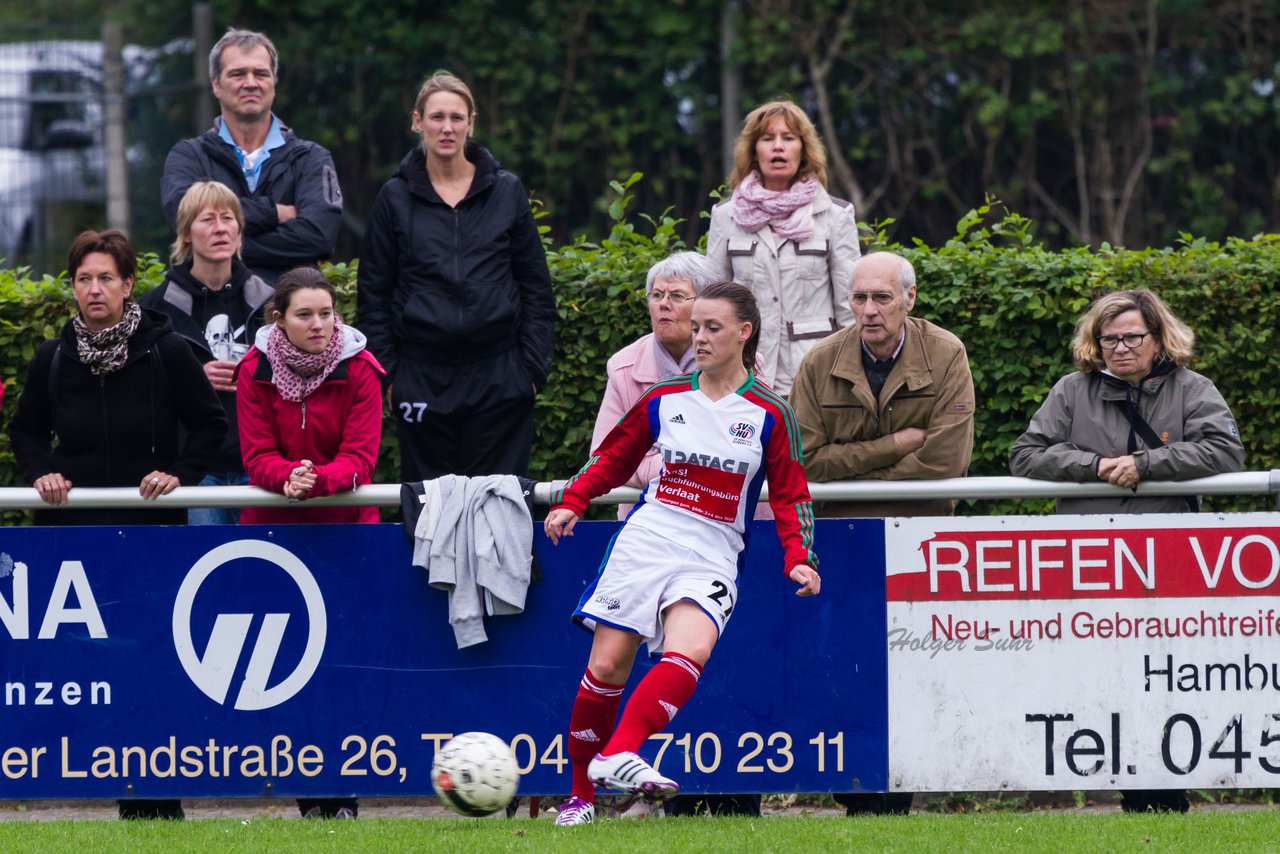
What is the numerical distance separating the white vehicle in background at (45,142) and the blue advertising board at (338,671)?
753 cm

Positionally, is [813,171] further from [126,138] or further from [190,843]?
[126,138]

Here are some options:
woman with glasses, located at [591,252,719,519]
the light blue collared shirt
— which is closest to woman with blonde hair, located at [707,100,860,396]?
woman with glasses, located at [591,252,719,519]

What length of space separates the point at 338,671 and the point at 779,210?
272 centimetres

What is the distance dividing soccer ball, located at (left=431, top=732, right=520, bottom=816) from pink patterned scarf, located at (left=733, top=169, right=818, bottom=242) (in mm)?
2780

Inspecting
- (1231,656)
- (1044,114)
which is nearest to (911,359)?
(1231,656)

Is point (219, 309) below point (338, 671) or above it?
above

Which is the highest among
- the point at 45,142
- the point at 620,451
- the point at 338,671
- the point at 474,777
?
the point at 45,142

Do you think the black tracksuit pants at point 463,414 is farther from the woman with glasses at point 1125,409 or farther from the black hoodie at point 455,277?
the woman with glasses at point 1125,409

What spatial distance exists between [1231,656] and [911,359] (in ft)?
5.35

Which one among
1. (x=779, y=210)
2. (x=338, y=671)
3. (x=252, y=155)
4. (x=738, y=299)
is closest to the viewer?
(x=738, y=299)

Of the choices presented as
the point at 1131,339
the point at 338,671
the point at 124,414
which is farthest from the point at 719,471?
the point at 124,414

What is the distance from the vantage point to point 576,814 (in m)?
6.29

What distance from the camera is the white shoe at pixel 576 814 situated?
626 centimetres

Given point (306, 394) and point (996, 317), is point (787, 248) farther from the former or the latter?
point (306, 394)
